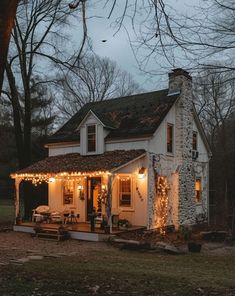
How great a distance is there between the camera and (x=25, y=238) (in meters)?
18.3

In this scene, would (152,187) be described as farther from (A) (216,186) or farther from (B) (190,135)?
Answer: (A) (216,186)

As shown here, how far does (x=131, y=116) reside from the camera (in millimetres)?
21797

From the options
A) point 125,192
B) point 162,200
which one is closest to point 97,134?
point 125,192

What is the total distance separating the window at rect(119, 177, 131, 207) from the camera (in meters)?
20.3

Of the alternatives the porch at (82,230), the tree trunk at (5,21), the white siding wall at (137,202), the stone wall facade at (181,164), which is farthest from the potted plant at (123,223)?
the tree trunk at (5,21)

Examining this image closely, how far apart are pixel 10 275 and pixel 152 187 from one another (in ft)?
42.5

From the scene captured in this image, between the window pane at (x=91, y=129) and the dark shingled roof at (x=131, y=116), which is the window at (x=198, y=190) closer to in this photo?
the dark shingled roof at (x=131, y=116)

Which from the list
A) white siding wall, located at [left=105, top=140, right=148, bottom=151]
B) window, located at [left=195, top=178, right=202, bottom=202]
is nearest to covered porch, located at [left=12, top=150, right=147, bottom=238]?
white siding wall, located at [left=105, top=140, right=148, bottom=151]

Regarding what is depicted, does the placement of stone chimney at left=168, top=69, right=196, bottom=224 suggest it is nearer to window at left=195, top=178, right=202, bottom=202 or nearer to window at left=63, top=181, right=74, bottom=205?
window at left=195, top=178, right=202, bottom=202

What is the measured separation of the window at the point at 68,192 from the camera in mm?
22222

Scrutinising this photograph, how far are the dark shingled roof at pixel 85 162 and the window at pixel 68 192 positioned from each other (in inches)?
54.6

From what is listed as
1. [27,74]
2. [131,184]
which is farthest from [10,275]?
[27,74]

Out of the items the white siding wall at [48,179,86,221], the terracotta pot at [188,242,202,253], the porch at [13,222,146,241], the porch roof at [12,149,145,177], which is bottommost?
the terracotta pot at [188,242,202,253]

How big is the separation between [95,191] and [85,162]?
217cm
